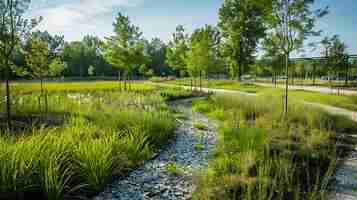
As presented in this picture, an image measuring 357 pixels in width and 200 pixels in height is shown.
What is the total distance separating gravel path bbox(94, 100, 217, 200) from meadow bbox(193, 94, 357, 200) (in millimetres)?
278

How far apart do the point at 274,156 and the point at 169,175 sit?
204cm

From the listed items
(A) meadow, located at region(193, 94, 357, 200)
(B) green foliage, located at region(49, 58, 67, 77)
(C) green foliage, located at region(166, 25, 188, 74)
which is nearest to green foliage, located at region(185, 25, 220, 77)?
(C) green foliage, located at region(166, 25, 188, 74)

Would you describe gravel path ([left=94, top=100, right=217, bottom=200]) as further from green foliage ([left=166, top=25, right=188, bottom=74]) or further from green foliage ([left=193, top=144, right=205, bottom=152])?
green foliage ([left=166, top=25, right=188, bottom=74])

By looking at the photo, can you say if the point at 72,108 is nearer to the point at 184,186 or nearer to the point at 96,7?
the point at 96,7

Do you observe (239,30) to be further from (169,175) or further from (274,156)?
(169,175)

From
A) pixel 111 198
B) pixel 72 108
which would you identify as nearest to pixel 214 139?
pixel 111 198

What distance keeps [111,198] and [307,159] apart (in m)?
3.65

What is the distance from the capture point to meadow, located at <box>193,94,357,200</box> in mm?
3217

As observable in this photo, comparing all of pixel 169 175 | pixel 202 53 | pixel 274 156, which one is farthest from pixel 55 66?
pixel 274 156

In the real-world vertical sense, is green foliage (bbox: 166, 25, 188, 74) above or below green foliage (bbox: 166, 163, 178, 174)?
above

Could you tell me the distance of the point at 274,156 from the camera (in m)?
4.40

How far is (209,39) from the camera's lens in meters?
17.3

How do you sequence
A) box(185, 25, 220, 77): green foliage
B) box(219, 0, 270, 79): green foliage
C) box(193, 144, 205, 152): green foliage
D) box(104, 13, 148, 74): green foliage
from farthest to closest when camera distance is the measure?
box(219, 0, 270, 79): green foliage → box(185, 25, 220, 77): green foliage → box(104, 13, 148, 74): green foliage → box(193, 144, 205, 152): green foliage

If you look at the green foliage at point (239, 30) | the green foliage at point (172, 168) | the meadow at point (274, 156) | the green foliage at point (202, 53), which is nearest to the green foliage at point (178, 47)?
the green foliage at point (202, 53)
